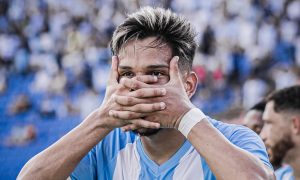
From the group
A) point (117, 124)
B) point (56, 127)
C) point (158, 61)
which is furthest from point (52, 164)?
point (56, 127)

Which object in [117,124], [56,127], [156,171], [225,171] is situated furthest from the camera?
[56,127]

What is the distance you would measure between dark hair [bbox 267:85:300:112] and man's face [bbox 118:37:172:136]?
2275 mm

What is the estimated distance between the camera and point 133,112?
2838 millimetres

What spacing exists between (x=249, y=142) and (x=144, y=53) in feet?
2.09

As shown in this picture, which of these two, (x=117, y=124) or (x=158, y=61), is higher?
(x=158, y=61)

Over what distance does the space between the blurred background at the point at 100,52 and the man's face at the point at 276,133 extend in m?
6.32

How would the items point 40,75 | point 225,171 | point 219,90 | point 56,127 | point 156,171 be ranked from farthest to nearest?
point 40,75, point 219,90, point 56,127, point 156,171, point 225,171

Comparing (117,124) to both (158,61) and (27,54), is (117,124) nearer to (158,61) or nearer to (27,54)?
(158,61)

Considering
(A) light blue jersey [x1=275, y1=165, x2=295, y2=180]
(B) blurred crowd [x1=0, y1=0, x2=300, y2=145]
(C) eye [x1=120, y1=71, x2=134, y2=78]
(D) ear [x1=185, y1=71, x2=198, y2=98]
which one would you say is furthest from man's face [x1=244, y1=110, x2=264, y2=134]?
(B) blurred crowd [x1=0, y1=0, x2=300, y2=145]

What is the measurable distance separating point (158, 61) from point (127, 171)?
0.60 metres

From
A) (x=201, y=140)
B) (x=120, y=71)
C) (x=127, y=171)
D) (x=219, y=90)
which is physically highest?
(x=120, y=71)

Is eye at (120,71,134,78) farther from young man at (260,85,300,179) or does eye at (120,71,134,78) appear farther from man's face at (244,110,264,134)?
man's face at (244,110,264,134)

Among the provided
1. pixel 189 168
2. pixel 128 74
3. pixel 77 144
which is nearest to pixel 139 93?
pixel 128 74

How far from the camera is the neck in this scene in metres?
3.09
